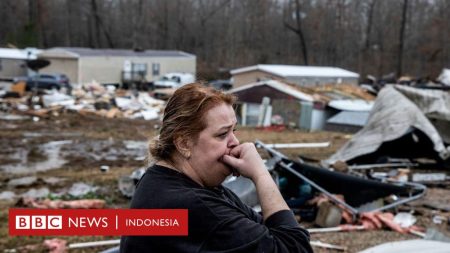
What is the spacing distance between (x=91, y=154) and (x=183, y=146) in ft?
48.5

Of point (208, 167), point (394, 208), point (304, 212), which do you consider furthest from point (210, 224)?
point (394, 208)

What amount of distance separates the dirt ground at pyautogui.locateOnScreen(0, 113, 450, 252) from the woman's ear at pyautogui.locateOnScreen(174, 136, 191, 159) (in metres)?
4.74

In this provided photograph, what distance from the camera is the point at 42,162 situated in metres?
14.8

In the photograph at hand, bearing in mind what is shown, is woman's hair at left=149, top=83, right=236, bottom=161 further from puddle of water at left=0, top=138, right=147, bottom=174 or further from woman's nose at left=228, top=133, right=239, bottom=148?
puddle of water at left=0, top=138, right=147, bottom=174

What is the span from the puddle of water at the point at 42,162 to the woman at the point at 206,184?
12.5m

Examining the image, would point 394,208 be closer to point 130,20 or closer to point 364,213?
point 364,213

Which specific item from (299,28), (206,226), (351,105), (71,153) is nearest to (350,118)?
(351,105)

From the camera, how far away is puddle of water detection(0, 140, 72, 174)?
13.7m

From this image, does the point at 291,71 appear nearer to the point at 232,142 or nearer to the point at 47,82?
the point at 47,82

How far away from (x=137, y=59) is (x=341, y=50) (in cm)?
2795

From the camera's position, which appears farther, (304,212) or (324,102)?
(324,102)

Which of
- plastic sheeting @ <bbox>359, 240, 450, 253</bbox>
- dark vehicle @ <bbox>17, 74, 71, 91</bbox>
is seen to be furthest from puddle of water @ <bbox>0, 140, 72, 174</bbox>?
dark vehicle @ <bbox>17, 74, 71, 91</bbox>

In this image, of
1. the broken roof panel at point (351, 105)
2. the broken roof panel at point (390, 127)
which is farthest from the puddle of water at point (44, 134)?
the broken roof panel at point (351, 105)

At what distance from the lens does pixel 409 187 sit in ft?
28.0
